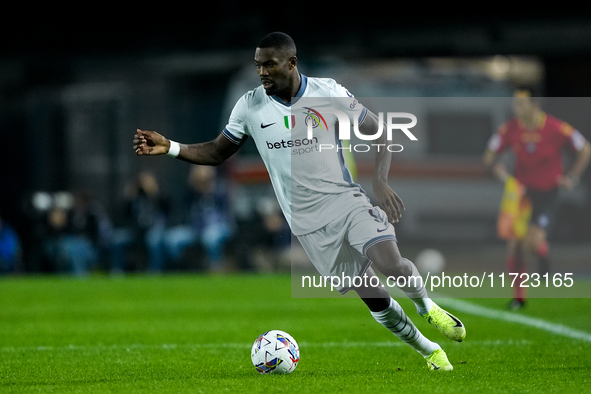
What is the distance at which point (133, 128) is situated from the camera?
1898cm

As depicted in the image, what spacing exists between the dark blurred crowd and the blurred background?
0.03 m

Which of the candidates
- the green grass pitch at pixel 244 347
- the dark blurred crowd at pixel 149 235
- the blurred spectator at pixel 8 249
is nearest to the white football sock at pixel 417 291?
the green grass pitch at pixel 244 347

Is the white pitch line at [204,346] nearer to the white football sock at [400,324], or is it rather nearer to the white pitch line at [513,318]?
the white pitch line at [513,318]

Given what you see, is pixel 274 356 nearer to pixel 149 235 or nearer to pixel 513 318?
pixel 513 318

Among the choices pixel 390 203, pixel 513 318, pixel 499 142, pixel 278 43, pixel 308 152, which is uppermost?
pixel 278 43

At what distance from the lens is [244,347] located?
733 centimetres

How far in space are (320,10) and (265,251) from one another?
5822 millimetres

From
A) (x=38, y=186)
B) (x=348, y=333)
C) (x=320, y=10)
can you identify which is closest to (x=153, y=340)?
(x=348, y=333)

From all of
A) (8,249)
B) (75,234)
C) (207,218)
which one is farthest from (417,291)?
(8,249)

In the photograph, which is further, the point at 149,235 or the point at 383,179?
the point at 149,235

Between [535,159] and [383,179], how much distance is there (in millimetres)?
5286

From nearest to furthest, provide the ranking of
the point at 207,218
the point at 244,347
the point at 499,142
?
the point at 244,347 → the point at 499,142 → the point at 207,218

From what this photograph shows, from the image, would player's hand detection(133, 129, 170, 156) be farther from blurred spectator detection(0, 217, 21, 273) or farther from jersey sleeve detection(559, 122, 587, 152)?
blurred spectator detection(0, 217, 21, 273)

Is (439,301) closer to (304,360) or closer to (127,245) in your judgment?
(304,360)
